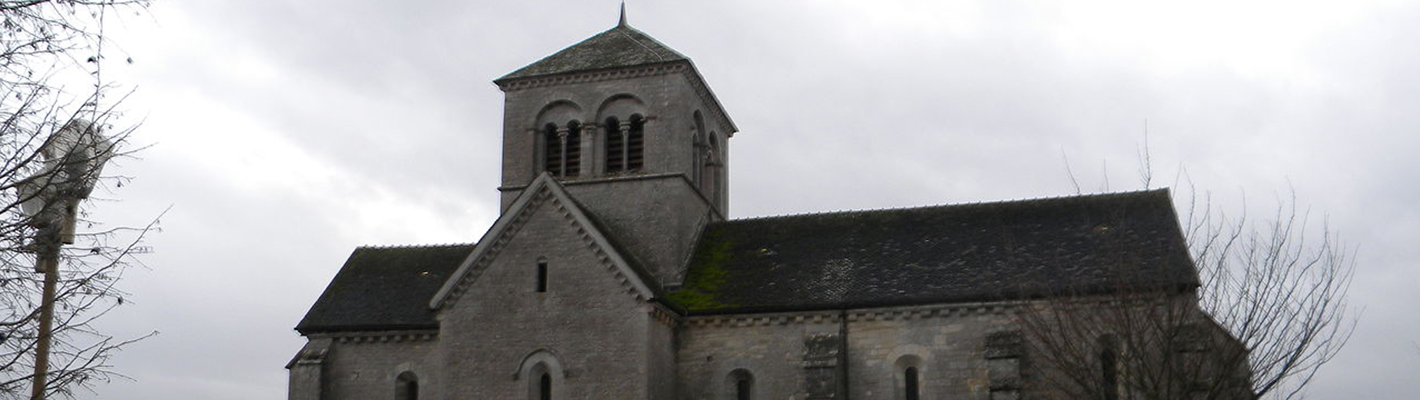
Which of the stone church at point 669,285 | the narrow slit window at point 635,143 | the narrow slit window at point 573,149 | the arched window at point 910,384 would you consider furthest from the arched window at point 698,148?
the arched window at point 910,384

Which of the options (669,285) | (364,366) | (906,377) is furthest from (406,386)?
(906,377)

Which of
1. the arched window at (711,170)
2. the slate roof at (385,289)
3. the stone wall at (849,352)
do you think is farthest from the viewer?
the arched window at (711,170)

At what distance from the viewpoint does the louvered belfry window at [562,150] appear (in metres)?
39.9

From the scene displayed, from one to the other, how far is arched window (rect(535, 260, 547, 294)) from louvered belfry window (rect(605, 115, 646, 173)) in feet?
18.3

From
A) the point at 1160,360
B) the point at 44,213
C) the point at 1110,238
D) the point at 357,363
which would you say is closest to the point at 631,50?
the point at 357,363

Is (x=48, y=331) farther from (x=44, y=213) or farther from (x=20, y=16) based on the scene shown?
(x=20, y=16)

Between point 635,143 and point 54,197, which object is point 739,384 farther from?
point 54,197

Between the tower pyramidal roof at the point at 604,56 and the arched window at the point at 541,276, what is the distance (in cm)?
759

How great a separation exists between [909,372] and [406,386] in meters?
13.7

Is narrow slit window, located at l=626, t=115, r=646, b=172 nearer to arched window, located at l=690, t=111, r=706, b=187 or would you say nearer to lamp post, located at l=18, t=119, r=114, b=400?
arched window, located at l=690, t=111, r=706, b=187

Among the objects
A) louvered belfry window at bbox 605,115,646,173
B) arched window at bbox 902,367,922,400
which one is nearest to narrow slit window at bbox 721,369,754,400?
arched window at bbox 902,367,922,400

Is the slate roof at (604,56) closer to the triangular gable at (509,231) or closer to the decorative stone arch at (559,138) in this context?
the decorative stone arch at (559,138)

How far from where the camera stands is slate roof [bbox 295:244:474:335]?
3712 centimetres

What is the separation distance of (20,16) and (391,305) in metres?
26.8
